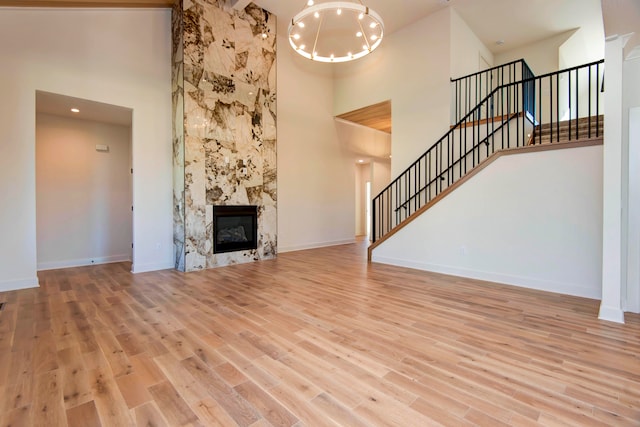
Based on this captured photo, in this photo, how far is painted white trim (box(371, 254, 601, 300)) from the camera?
3702 mm

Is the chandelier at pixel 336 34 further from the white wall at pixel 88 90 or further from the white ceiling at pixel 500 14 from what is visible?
the white wall at pixel 88 90

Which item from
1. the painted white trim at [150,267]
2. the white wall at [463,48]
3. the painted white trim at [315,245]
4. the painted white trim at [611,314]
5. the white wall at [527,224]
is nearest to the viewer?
the painted white trim at [611,314]

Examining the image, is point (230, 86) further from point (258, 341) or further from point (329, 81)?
point (258, 341)

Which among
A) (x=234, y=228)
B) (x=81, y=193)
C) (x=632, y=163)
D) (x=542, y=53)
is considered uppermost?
(x=542, y=53)

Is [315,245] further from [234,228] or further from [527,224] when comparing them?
[527,224]

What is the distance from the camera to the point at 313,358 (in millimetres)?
2203

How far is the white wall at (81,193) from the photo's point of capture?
211 inches

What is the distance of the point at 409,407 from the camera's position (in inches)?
65.0

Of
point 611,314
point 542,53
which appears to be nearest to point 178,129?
point 611,314

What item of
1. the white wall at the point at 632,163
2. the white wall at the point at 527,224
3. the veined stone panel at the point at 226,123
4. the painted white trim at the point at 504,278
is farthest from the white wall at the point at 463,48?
the painted white trim at the point at 504,278

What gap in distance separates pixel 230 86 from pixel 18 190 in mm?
3635

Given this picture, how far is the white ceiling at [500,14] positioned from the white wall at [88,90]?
260 centimetres

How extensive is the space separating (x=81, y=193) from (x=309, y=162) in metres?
5.00

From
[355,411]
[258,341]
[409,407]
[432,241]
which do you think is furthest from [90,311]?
[432,241]
